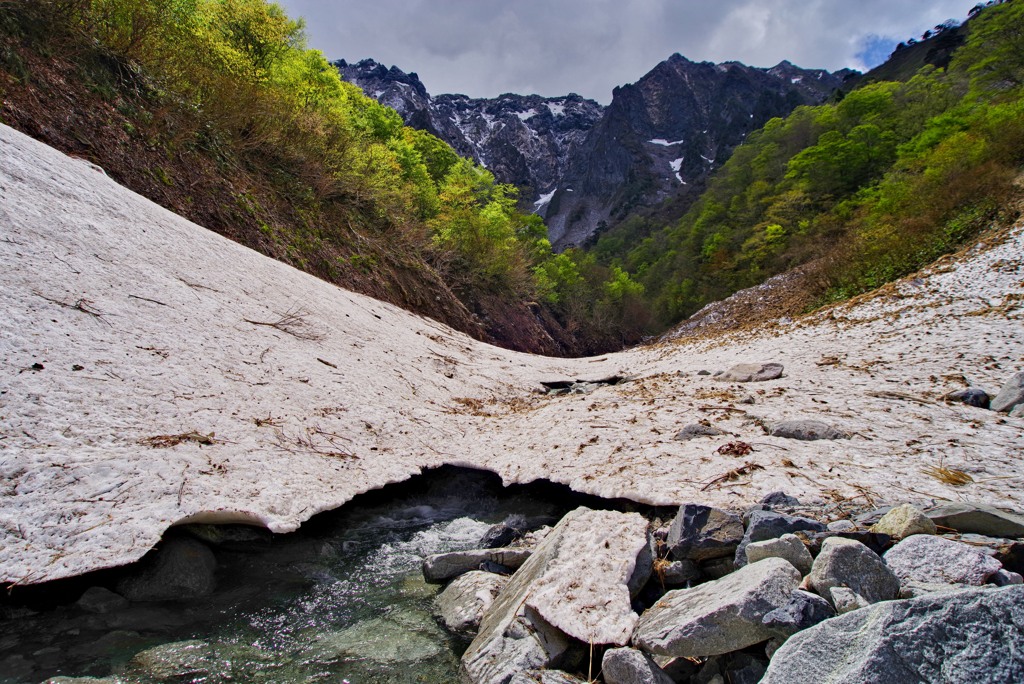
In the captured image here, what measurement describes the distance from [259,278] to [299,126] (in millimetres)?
11446

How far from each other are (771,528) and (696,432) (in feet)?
8.83

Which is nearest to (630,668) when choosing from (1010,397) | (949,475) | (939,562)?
(939,562)

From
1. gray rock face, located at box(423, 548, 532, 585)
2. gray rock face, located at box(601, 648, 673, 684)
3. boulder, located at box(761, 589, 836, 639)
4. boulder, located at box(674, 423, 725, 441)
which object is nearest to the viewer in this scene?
boulder, located at box(761, 589, 836, 639)

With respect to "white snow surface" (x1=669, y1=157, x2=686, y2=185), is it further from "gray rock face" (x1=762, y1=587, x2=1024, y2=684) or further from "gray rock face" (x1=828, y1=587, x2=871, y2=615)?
"gray rock face" (x1=762, y1=587, x2=1024, y2=684)

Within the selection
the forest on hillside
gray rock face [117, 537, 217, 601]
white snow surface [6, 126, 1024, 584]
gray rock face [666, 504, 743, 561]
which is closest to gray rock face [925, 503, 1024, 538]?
white snow surface [6, 126, 1024, 584]

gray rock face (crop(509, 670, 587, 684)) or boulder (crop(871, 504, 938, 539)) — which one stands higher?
boulder (crop(871, 504, 938, 539))

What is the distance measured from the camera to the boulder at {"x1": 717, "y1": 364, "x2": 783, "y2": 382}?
28.1ft

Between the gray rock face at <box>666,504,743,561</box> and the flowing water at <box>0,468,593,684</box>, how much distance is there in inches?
59.5

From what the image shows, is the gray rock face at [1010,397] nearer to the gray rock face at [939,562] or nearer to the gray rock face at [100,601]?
the gray rock face at [939,562]

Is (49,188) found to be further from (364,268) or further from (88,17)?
(364,268)

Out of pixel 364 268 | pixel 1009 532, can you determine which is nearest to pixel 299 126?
pixel 364 268

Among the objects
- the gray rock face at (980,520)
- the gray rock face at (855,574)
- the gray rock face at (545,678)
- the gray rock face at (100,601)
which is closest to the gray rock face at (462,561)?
the gray rock face at (545,678)

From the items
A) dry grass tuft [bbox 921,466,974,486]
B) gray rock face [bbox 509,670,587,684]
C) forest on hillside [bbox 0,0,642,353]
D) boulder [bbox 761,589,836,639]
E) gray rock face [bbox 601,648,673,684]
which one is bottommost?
gray rock face [bbox 509,670,587,684]

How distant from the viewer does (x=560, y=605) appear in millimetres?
2656
